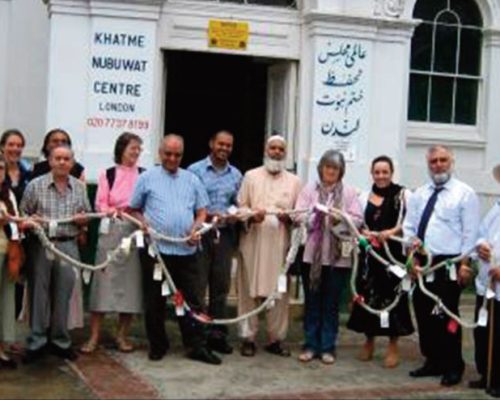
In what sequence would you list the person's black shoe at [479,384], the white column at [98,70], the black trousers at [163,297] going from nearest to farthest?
the person's black shoe at [479,384] < the black trousers at [163,297] < the white column at [98,70]

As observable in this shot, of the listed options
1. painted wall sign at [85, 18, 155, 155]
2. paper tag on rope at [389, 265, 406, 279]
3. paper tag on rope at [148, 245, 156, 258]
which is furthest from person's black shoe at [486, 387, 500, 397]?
painted wall sign at [85, 18, 155, 155]

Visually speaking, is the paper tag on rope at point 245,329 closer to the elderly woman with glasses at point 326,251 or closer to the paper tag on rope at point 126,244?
the elderly woman with glasses at point 326,251

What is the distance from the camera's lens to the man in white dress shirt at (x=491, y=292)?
7.16 m

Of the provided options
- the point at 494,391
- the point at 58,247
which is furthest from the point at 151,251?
the point at 494,391

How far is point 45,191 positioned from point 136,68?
408cm

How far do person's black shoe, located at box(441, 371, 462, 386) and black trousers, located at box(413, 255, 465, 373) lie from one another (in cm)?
3

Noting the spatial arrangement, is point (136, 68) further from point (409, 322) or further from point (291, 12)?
point (409, 322)

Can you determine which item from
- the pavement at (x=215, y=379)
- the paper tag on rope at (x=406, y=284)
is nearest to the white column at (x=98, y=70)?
the pavement at (x=215, y=379)

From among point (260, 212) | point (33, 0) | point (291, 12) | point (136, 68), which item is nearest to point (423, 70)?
point (291, 12)

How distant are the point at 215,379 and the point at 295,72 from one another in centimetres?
580

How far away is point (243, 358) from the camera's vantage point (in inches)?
318

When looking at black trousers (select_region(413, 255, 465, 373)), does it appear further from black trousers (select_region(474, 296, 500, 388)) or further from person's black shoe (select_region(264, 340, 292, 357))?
person's black shoe (select_region(264, 340, 292, 357))

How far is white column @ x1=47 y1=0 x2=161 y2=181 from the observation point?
1114 centimetres

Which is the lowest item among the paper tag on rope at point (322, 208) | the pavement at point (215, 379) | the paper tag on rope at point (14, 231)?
the pavement at point (215, 379)
